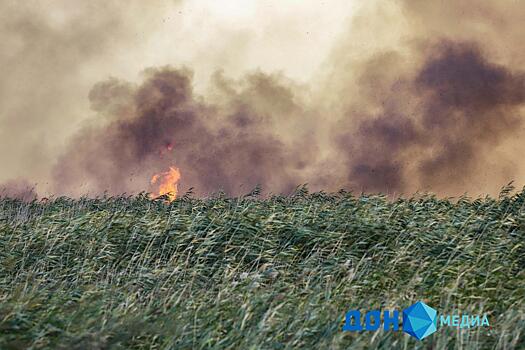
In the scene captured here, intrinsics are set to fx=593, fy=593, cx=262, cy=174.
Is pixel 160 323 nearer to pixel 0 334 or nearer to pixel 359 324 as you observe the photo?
pixel 0 334

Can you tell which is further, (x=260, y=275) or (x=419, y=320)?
(x=260, y=275)

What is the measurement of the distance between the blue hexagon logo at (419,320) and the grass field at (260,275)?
187 millimetres

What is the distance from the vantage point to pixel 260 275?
8.87 meters

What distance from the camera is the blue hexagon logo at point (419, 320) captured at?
23.6 feet

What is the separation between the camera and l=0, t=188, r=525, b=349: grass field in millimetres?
6695

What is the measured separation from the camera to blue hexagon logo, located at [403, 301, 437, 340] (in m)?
7.19

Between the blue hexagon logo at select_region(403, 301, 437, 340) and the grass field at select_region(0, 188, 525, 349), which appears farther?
the blue hexagon logo at select_region(403, 301, 437, 340)

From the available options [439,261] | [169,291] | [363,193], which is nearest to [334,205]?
[363,193]

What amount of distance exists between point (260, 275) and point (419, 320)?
2.48m

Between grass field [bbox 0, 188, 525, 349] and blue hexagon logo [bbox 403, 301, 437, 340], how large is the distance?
7.4 inches

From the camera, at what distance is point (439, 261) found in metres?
11.0

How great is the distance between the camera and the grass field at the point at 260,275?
6.70m

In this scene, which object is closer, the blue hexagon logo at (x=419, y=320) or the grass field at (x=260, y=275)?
the grass field at (x=260, y=275)

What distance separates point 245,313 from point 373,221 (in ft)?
19.2
